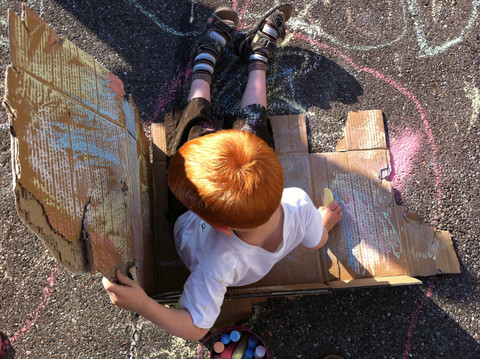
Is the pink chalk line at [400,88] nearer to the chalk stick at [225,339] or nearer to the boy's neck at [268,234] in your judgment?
the boy's neck at [268,234]

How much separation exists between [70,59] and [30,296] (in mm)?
1344

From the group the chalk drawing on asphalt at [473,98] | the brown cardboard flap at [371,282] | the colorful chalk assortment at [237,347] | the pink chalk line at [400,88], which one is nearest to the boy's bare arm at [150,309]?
the colorful chalk assortment at [237,347]

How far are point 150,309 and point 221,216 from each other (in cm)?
46

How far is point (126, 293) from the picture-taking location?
1102 mm

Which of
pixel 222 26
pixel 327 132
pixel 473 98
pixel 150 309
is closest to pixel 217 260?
pixel 150 309

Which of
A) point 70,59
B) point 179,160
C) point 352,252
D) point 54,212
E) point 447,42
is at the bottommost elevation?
point 352,252

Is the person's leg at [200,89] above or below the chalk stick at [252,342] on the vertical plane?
above

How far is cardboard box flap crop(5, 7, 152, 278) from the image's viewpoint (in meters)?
0.88

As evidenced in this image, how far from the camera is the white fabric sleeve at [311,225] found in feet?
4.43

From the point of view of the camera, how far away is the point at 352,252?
1748mm

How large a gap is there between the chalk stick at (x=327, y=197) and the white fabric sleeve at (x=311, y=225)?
383 millimetres

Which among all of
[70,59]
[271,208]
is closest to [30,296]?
[70,59]

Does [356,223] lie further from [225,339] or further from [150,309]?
[150,309]

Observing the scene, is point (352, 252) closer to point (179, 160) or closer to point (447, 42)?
point (179, 160)
